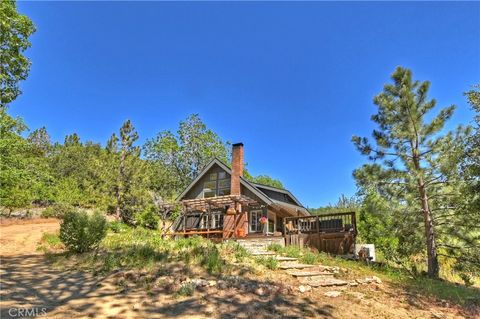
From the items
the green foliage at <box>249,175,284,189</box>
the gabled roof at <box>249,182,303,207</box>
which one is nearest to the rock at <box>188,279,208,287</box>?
the gabled roof at <box>249,182,303,207</box>

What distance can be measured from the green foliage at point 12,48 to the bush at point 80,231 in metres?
6.03

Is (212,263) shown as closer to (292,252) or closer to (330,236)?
(292,252)

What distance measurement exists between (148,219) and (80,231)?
19.4 metres

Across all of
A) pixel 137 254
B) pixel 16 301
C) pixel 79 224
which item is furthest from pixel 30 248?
pixel 16 301

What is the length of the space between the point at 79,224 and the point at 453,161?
1353 centimetres

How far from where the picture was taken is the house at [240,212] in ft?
62.2

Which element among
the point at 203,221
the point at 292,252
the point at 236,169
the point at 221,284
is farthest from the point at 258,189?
the point at 221,284

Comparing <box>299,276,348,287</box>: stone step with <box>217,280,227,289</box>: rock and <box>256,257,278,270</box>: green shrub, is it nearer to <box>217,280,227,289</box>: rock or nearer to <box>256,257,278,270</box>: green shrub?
<box>256,257,278,270</box>: green shrub

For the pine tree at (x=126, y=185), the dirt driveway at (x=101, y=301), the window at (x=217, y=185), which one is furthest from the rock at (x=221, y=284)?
the pine tree at (x=126, y=185)

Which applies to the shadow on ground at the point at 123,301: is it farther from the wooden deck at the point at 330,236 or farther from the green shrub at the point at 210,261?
the wooden deck at the point at 330,236

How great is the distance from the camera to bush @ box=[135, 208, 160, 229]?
30172 millimetres

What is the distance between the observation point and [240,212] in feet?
75.3

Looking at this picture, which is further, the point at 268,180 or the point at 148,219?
the point at 268,180

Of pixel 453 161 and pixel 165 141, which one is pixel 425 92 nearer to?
pixel 453 161
